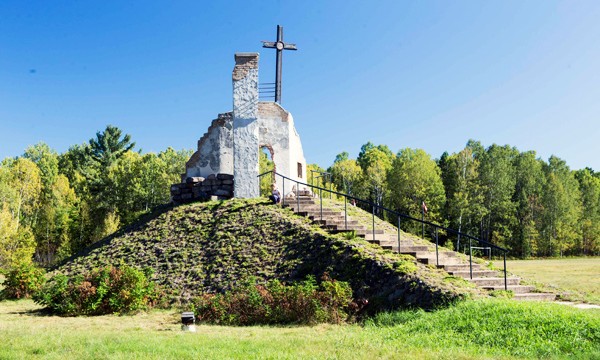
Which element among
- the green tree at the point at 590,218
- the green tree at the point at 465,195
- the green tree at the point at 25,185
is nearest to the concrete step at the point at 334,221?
the green tree at the point at 465,195

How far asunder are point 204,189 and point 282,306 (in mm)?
9496

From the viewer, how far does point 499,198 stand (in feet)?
138

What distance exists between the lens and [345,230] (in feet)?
46.9

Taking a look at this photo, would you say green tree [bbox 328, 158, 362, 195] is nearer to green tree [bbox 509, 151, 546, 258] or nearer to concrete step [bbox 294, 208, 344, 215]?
green tree [bbox 509, 151, 546, 258]

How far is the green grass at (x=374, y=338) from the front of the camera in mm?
6754

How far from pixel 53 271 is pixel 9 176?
88.8 feet

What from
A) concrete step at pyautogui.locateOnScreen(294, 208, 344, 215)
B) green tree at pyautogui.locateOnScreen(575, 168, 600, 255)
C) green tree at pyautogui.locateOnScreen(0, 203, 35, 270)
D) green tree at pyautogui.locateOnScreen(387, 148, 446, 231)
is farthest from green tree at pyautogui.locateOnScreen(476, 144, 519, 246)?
green tree at pyautogui.locateOnScreen(0, 203, 35, 270)

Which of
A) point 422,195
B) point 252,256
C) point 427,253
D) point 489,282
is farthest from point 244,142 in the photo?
point 422,195

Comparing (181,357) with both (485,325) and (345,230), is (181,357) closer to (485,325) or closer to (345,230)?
(485,325)

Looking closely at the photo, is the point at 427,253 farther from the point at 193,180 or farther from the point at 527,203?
the point at 527,203

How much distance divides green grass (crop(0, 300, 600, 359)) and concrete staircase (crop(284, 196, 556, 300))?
7.66 feet

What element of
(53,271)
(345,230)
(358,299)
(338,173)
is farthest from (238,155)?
(338,173)

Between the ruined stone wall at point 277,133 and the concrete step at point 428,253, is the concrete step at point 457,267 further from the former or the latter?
the ruined stone wall at point 277,133

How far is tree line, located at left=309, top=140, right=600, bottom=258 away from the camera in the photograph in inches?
1645
